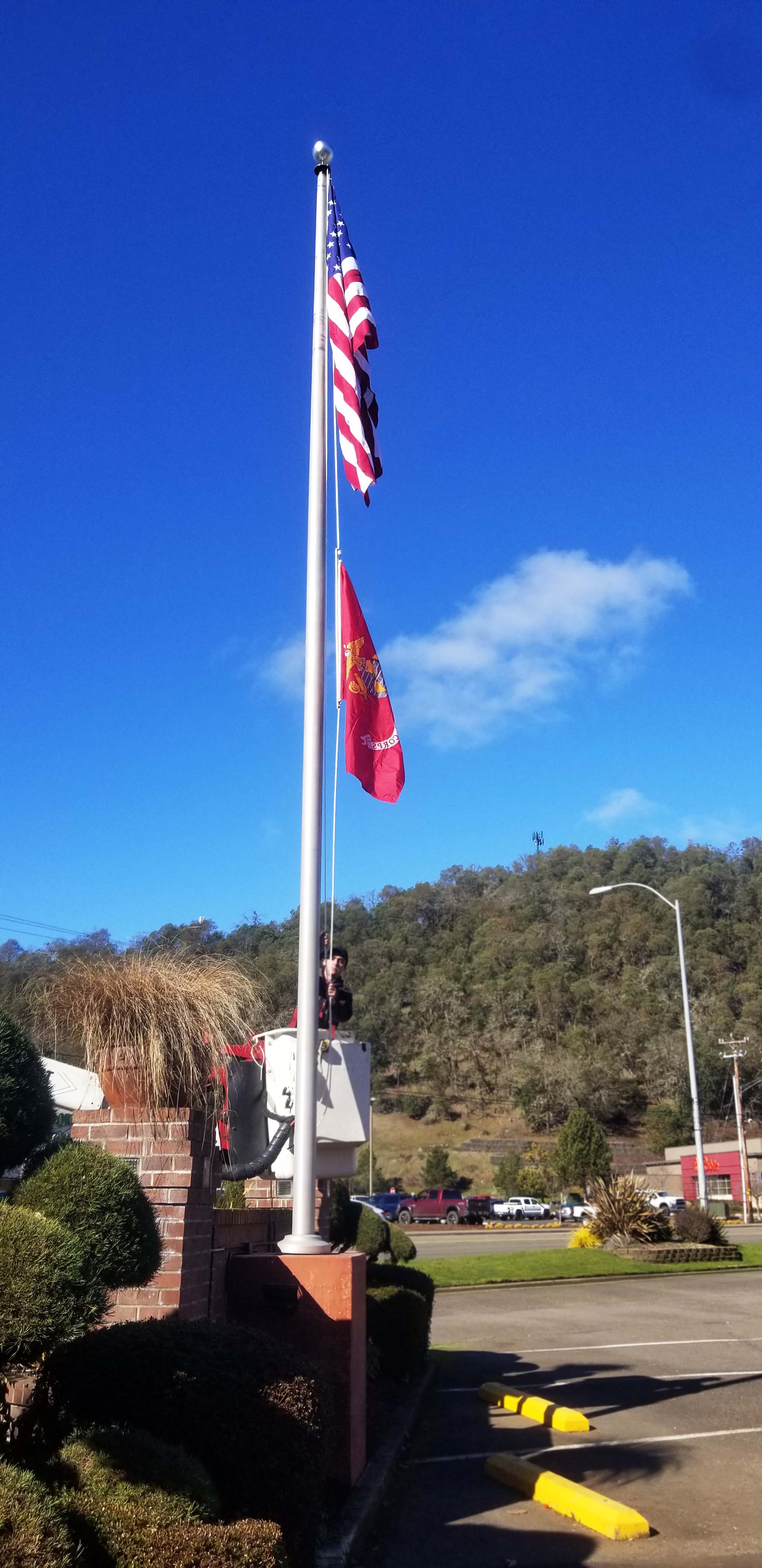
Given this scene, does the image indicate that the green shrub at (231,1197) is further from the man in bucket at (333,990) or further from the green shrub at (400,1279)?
the man in bucket at (333,990)

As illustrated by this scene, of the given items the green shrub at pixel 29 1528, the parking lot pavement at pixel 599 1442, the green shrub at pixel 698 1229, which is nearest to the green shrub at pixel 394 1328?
the parking lot pavement at pixel 599 1442

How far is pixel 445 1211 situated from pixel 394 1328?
4546 centimetres

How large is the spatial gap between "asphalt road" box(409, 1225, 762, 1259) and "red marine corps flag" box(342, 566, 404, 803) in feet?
60.6

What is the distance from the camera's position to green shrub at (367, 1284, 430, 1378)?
9891 millimetres

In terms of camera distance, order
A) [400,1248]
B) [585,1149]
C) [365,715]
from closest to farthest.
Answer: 1. [365,715]
2. [400,1248]
3. [585,1149]

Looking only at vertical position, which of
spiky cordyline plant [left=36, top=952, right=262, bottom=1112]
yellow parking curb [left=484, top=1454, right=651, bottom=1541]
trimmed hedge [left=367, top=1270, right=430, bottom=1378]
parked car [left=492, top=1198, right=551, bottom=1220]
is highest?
spiky cordyline plant [left=36, top=952, right=262, bottom=1112]

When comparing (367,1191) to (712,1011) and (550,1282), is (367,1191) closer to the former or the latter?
(712,1011)

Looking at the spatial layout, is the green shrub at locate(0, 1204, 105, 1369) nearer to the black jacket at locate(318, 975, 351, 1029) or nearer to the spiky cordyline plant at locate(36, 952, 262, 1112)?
the spiky cordyline plant at locate(36, 952, 262, 1112)

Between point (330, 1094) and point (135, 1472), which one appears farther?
point (330, 1094)

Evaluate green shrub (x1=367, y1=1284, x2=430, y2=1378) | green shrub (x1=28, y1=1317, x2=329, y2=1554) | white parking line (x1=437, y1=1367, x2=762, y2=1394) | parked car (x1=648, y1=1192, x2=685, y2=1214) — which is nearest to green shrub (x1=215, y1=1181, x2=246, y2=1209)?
green shrub (x1=367, y1=1284, x2=430, y2=1378)

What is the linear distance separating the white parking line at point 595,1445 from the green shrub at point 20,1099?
→ 15.6 ft

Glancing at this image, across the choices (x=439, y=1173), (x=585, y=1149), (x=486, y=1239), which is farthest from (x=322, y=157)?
(x=439, y=1173)

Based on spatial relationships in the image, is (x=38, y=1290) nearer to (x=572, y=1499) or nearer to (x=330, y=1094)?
(x=572, y=1499)

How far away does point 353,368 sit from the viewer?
8469 millimetres
